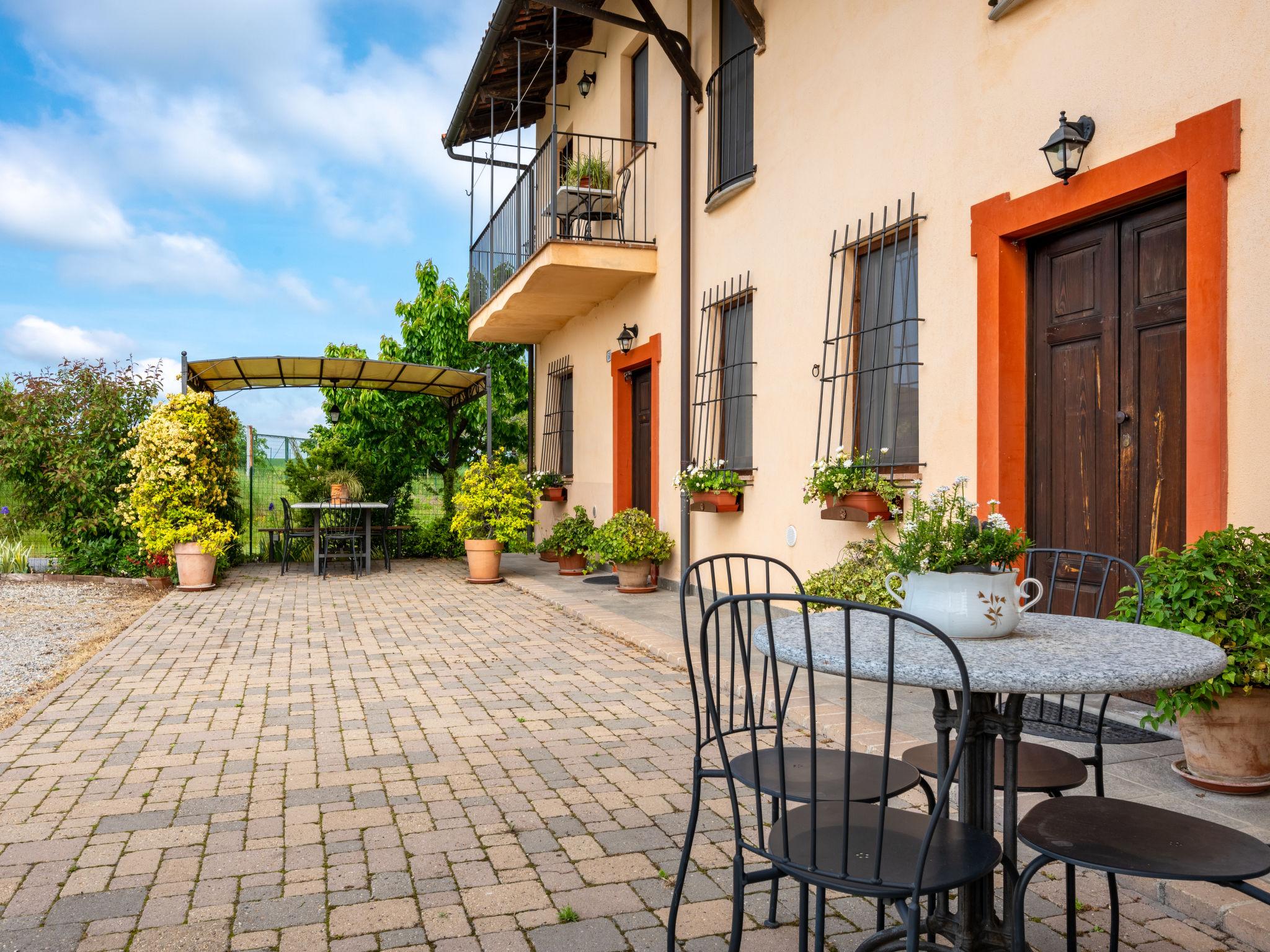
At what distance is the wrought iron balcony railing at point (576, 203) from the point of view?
9391mm

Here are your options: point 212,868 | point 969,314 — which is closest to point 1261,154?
point 969,314

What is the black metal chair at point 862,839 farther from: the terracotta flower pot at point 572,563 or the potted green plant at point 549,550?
the potted green plant at point 549,550

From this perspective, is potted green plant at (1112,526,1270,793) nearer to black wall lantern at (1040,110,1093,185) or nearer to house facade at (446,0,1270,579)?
house facade at (446,0,1270,579)

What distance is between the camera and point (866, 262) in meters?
5.94

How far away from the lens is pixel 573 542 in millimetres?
10414

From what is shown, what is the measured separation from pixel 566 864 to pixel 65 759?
2.39m

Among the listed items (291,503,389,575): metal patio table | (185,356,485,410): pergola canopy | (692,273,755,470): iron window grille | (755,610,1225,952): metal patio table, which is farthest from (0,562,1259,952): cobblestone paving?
(185,356,485,410): pergola canopy

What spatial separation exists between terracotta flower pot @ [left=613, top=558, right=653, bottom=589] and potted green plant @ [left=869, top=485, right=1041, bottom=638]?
653 cm

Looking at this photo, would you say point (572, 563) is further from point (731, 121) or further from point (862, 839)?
point (862, 839)

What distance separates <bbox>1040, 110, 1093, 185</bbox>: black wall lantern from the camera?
4.10 metres

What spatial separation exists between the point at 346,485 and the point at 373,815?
33.7 feet

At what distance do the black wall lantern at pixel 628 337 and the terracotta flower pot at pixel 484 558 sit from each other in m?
2.56

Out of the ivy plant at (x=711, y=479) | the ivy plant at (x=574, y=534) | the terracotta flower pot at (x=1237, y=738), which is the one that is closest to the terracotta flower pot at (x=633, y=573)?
the ivy plant at (x=711, y=479)

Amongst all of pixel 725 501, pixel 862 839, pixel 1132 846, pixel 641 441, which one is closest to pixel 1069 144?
pixel 1132 846
